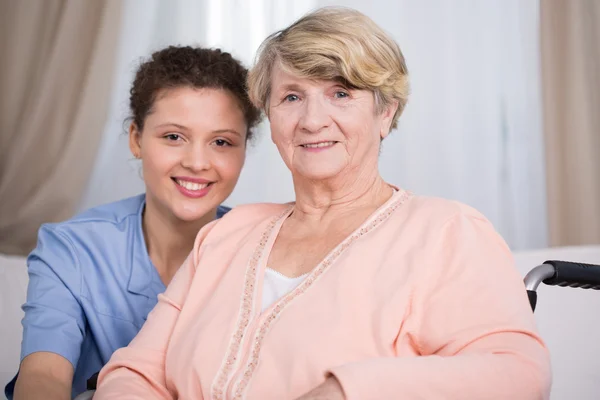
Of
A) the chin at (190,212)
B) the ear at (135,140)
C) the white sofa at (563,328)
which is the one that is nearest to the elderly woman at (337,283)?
the chin at (190,212)

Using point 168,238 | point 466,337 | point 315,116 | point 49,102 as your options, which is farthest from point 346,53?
point 49,102

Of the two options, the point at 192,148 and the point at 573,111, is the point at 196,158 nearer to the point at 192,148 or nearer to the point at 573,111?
the point at 192,148

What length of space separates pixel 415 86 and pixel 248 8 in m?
0.76

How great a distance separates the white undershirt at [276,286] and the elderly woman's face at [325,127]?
0.68 feet

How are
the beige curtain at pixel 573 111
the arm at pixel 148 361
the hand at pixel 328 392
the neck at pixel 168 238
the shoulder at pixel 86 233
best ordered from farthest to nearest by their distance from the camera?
the beige curtain at pixel 573 111 < the neck at pixel 168 238 < the shoulder at pixel 86 233 < the arm at pixel 148 361 < the hand at pixel 328 392

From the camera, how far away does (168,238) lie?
209cm

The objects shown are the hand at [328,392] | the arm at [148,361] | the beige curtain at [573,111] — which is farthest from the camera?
the beige curtain at [573,111]

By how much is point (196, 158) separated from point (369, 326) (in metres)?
0.77

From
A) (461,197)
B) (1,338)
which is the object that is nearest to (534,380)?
(1,338)

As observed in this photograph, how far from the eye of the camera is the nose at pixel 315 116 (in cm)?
152

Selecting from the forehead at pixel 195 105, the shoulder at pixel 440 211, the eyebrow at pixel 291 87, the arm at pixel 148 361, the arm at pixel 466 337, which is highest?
the eyebrow at pixel 291 87

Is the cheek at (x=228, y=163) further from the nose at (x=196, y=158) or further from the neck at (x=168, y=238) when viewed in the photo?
the neck at (x=168, y=238)

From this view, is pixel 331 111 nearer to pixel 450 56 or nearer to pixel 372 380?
pixel 372 380

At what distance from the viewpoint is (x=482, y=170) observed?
11.0ft
